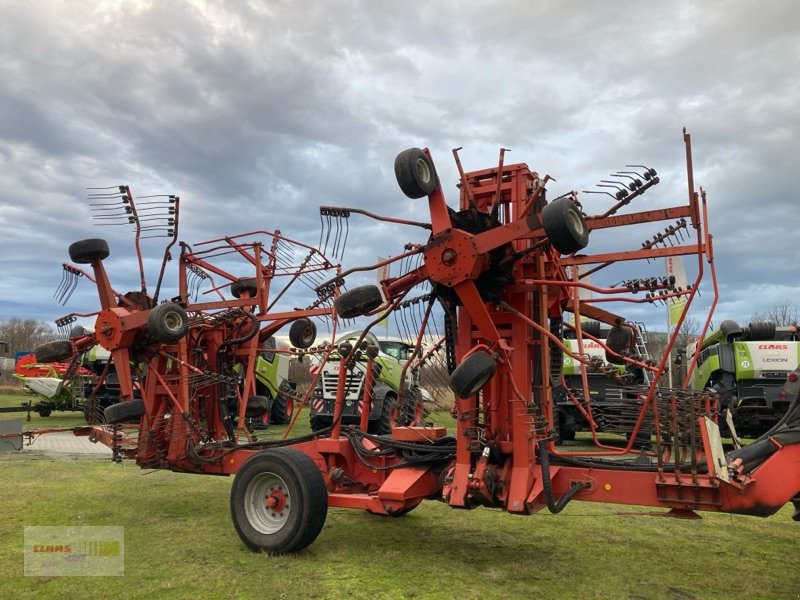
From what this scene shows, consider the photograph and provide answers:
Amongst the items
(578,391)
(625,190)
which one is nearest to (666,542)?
(625,190)

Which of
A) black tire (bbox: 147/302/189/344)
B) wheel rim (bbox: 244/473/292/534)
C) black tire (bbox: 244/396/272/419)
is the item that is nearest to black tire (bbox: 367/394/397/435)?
black tire (bbox: 244/396/272/419)

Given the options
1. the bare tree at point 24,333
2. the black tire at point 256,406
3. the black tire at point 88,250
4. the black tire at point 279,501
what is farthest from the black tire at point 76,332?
the bare tree at point 24,333

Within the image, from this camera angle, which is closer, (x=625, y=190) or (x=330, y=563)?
(x=625, y=190)

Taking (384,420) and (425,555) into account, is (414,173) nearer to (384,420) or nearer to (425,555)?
(425,555)

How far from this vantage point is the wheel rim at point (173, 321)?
6868 mm

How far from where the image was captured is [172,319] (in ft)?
22.8

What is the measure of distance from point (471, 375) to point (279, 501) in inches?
86.2

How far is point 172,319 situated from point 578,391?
26.7 feet

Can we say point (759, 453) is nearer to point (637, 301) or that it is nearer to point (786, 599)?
point (786, 599)

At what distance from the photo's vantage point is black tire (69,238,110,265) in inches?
300

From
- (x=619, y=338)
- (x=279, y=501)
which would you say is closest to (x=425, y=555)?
(x=279, y=501)

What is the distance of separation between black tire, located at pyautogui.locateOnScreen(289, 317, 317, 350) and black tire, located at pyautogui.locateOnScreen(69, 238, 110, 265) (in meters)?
2.35

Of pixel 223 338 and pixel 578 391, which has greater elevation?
pixel 223 338

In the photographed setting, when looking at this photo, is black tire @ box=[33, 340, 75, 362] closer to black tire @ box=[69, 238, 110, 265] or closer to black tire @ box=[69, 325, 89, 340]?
black tire @ box=[69, 325, 89, 340]
